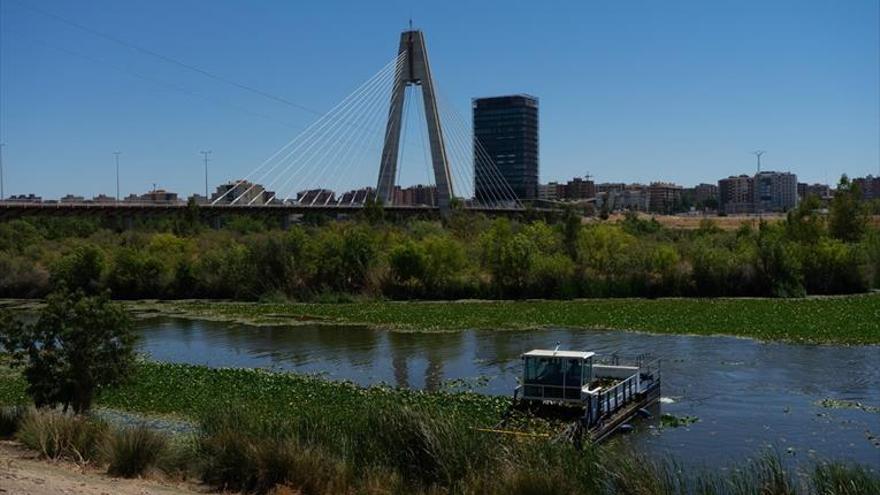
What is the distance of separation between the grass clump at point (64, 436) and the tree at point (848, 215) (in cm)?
6192

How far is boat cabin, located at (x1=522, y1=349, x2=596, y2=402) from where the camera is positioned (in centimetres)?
2141

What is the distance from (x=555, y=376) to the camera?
71.0 ft

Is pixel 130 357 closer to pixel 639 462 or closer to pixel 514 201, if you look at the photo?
pixel 639 462

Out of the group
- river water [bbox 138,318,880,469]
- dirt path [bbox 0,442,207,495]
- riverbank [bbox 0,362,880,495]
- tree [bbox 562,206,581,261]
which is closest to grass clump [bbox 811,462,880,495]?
riverbank [bbox 0,362,880,495]

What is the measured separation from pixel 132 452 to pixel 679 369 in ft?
63.4

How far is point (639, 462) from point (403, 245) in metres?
47.5

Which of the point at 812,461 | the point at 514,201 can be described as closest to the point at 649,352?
the point at 812,461

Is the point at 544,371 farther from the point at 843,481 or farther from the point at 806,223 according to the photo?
the point at 806,223

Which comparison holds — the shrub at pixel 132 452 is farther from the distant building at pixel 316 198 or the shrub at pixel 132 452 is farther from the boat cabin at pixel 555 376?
the distant building at pixel 316 198

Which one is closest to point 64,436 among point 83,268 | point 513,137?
point 83,268

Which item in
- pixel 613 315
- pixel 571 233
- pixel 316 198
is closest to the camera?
pixel 613 315

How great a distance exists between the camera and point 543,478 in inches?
519

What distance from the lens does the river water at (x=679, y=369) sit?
20609 millimetres

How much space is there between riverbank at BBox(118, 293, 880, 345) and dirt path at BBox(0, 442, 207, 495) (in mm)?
26235
